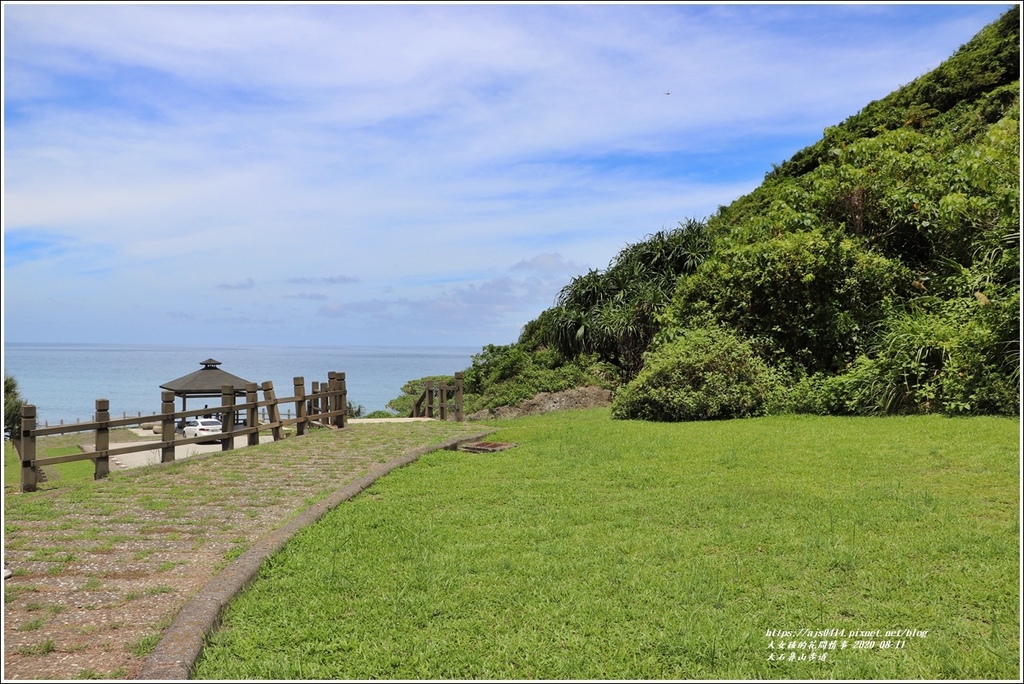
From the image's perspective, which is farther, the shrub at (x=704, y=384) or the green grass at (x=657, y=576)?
the shrub at (x=704, y=384)

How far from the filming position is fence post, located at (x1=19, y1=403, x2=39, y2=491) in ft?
30.9

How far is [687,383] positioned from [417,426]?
5.80 meters

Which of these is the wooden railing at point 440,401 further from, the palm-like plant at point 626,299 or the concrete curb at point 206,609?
the concrete curb at point 206,609

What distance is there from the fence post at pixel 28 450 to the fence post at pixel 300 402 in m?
5.32

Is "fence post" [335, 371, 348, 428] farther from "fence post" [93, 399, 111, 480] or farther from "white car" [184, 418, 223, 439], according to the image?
"white car" [184, 418, 223, 439]

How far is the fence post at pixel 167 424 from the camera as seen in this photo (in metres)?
11.3

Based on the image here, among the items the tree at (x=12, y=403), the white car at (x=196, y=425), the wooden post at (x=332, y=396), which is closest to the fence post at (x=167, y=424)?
the wooden post at (x=332, y=396)

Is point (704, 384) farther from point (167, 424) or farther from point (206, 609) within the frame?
point (206, 609)

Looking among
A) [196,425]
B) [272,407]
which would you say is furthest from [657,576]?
[196,425]

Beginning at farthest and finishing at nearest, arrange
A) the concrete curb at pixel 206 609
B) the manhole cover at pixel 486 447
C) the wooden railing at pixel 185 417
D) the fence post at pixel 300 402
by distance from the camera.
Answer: the fence post at pixel 300 402 → the manhole cover at pixel 486 447 → the wooden railing at pixel 185 417 → the concrete curb at pixel 206 609

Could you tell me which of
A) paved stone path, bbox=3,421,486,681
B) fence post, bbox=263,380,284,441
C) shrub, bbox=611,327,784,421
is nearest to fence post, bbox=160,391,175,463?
paved stone path, bbox=3,421,486,681

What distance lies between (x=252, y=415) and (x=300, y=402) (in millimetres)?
1193

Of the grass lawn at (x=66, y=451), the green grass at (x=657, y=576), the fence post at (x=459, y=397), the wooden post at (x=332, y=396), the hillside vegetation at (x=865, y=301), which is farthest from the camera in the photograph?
the grass lawn at (x=66, y=451)

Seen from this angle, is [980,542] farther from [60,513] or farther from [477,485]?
[60,513]
